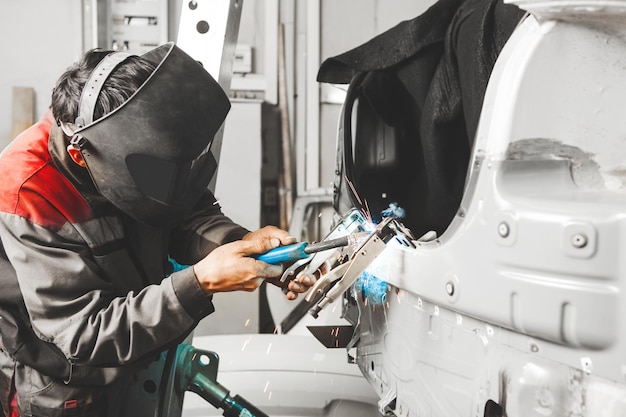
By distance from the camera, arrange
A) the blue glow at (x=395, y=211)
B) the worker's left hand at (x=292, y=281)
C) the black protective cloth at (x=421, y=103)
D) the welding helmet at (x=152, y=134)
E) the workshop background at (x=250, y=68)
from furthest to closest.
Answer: the workshop background at (x=250, y=68)
the blue glow at (x=395, y=211)
the worker's left hand at (x=292, y=281)
the welding helmet at (x=152, y=134)
the black protective cloth at (x=421, y=103)

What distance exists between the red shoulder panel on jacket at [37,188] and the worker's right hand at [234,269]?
0.43 meters

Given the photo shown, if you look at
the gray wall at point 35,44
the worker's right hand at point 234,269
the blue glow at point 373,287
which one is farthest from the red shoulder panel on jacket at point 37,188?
the gray wall at point 35,44

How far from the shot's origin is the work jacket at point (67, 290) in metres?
1.89

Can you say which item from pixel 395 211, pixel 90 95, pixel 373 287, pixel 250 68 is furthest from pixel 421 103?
pixel 250 68

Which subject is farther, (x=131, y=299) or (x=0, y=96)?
(x=0, y=96)

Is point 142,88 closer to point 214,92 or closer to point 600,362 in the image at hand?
point 214,92

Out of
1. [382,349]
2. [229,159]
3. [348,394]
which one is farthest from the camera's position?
[229,159]

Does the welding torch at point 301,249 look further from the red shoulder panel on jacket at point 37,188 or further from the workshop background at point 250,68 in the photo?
the workshop background at point 250,68

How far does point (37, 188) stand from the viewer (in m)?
1.92

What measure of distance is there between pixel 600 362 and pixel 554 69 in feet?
1.84

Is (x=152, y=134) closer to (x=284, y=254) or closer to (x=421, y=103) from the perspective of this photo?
(x=284, y=254)

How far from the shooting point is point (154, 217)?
77.8 inches

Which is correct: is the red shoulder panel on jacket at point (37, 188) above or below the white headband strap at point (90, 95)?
below

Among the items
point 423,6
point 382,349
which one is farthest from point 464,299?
point 423,6
